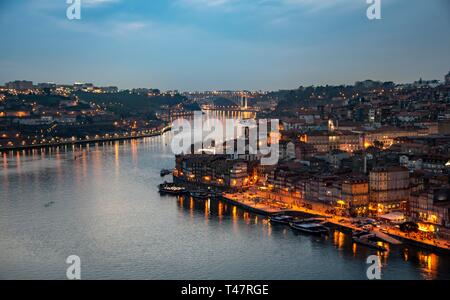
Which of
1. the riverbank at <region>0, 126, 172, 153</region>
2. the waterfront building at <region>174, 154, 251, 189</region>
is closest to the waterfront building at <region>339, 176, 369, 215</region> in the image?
the waterfront building at <region>174, 154, 251, 189</region>

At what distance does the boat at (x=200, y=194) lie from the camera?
9.72 m

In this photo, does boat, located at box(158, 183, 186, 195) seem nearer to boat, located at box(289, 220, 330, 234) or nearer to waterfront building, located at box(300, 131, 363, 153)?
boat, located at box(289, 220, 330, 234)

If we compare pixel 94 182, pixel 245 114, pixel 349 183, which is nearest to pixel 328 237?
pixel 349 183

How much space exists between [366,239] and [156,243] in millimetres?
2240

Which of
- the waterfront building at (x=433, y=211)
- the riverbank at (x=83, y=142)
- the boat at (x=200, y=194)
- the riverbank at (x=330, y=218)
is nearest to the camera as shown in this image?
the riverbank at (x=330, y=218)

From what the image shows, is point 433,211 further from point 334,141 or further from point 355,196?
point 334,141

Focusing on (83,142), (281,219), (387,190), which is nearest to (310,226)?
(281,219)

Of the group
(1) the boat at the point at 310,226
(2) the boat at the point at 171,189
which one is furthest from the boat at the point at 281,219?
(2) the boat at the point at 171,189

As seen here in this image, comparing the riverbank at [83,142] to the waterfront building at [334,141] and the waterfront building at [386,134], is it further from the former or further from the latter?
the waterfront building at [386,134]

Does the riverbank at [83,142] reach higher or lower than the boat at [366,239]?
higher

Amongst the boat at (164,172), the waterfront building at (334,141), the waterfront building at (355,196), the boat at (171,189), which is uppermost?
the waterfront building at (334,141)

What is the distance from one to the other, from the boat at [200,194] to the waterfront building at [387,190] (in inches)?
112

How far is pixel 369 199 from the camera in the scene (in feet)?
25.6

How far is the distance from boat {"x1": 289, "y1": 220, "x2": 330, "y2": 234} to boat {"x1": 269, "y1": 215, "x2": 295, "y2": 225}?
15 cm
